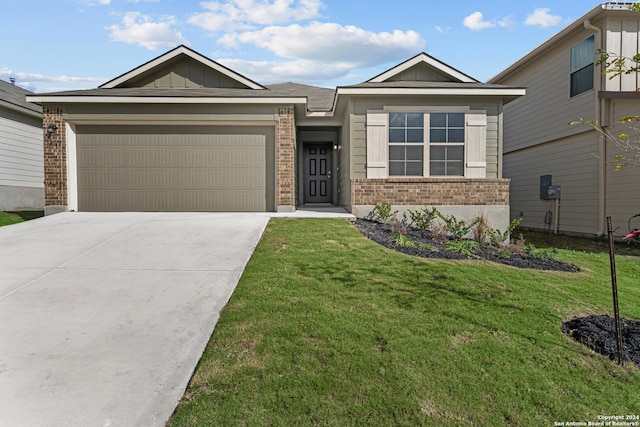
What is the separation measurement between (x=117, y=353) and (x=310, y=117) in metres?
10.1

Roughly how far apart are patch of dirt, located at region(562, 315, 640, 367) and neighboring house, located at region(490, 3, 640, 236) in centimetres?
747

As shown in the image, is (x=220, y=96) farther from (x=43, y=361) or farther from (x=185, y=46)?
(x=43, y=361)

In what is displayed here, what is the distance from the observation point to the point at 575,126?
463 inches

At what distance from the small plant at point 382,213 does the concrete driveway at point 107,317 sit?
360cm

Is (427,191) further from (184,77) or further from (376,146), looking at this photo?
Result: (184,77)

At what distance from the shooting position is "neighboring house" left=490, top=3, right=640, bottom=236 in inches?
413

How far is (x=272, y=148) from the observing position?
10.1 m

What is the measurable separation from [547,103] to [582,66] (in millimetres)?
1828

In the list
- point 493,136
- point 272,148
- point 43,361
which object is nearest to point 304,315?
point 43,361

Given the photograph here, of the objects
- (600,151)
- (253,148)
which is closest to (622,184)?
(600,151)

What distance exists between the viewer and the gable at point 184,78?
1100 cm

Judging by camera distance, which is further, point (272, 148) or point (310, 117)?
point (310, 117)

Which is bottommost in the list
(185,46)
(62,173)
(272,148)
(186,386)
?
(186,386)

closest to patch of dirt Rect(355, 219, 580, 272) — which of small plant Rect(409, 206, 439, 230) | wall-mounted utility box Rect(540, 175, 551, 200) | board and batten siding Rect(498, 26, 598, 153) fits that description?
small plant Rect(409, 206, 439, 230)
